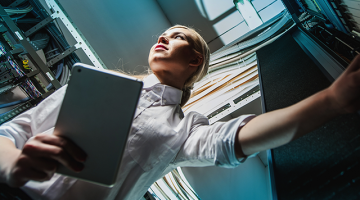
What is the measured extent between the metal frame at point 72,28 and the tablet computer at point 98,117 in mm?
1229

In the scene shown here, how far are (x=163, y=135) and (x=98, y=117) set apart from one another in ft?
0.92

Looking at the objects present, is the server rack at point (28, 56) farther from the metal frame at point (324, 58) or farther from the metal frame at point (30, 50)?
the metal frame at point (324, 58)

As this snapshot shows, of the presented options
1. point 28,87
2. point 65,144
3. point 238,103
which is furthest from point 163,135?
point 28,87

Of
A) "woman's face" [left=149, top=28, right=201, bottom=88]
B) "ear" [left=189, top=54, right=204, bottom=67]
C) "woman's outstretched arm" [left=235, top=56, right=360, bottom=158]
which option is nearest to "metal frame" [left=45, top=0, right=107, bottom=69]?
"woman's face" [left=149, top=28, right=201, bottom=88]

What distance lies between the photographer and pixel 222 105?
4.93 ft

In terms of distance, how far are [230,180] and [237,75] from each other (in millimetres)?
961

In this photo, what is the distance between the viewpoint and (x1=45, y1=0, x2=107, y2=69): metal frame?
4.58ft

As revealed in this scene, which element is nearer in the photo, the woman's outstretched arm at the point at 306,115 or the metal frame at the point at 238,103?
the woman's outstretched arm at the point at 306,115

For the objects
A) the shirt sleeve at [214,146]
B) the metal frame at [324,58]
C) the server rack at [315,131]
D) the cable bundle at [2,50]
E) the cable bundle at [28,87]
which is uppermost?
the cable bundle at [2,50]

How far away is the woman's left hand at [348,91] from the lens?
0.99ft

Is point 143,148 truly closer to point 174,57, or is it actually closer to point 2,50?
point 174,57

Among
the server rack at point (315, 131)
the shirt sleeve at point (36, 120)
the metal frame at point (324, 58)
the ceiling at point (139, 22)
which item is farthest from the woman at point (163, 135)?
the ceiling at point (139, 22)

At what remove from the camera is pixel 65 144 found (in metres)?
0.41

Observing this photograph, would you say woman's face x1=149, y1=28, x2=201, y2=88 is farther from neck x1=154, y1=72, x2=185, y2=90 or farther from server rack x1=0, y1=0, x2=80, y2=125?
server rack x1=0, y1=0, x2=80, y2=125
